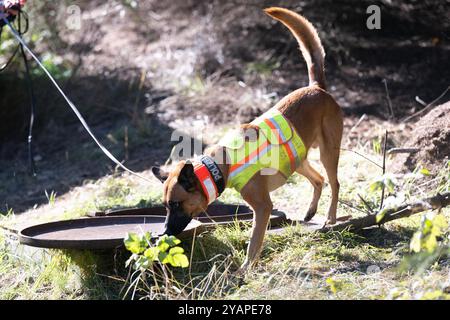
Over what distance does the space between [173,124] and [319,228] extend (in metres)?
4.07

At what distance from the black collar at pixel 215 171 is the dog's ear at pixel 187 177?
15 centimetres

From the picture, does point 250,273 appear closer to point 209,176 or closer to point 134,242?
point 209,176

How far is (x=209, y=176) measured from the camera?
499 centimetres

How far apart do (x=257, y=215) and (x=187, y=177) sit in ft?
2.02

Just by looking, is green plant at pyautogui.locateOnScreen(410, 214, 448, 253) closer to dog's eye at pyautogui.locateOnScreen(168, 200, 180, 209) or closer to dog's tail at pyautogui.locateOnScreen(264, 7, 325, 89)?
dog's eye at pyautogui.locateOnScreen(168, 200, 180, 209)

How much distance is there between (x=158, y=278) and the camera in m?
4.96

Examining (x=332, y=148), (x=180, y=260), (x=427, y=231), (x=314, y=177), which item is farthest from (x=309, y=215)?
(x=427, y=231)

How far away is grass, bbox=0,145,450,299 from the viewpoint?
4.51 metres

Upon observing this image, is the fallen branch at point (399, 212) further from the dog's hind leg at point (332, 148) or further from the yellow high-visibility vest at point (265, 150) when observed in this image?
the yellow high-visibility vest at point (265, 150)

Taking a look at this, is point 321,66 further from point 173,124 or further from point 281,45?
point 281,45

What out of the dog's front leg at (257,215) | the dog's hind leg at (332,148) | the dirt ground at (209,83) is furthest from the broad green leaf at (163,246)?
the dirt ground at (209,83)

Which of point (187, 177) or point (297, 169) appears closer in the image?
point (187, 177)

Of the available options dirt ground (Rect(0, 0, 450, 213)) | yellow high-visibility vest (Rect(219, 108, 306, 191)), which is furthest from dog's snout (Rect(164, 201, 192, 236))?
dirt ground (Rect(0, 0, 450, 213))

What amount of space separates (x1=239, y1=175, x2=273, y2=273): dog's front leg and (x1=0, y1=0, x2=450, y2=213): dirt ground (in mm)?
2641
